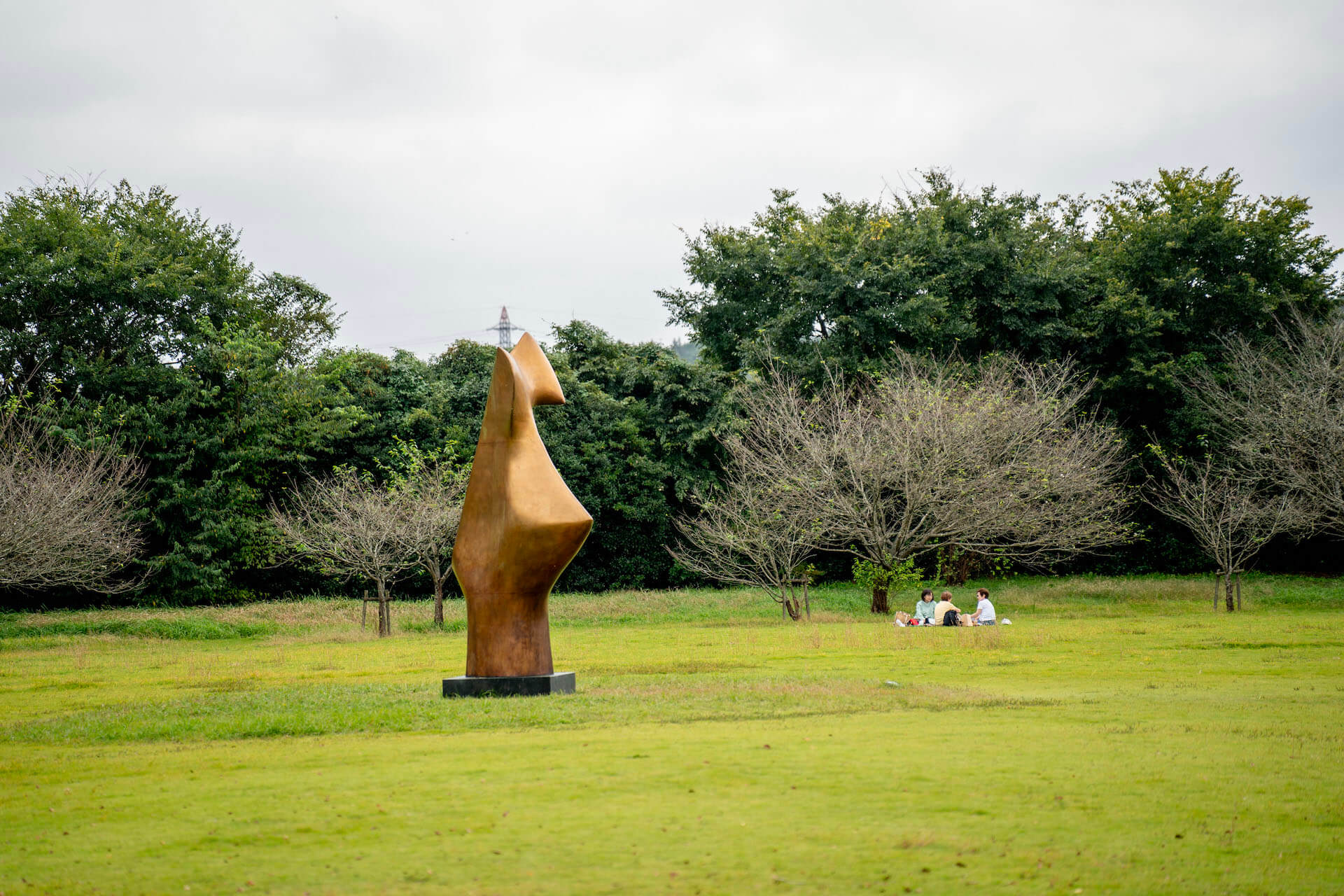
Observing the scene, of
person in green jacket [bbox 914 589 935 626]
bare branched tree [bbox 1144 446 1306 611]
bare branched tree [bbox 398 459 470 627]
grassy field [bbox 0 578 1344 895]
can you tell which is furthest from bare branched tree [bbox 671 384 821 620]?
bare branched tree [bbox 1144 446 1306 611]

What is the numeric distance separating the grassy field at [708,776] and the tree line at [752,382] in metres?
12.6

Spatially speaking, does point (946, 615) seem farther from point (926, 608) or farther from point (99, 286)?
point (99, 286)

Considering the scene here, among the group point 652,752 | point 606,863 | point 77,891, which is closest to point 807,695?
point 652,752

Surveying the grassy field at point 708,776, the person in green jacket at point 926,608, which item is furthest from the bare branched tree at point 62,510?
the person in green jacket at point 926,608

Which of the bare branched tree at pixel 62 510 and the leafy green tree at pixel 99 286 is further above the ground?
the leafy green tree at pixel 99 286

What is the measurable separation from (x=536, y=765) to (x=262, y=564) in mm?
27195

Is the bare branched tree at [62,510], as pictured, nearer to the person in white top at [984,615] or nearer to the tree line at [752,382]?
the tree line at [752,382]

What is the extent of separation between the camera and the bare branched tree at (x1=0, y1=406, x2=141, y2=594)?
23109 mm

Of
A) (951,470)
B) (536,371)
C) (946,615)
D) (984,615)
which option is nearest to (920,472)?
(951,470)

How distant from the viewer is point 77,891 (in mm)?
5695

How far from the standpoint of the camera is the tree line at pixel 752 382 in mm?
29781

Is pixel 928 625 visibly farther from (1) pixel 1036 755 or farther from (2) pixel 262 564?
(2) pixel 262 564

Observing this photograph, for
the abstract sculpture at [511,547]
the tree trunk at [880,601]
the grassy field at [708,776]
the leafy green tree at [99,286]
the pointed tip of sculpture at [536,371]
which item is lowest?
the grassy field at [708,776]

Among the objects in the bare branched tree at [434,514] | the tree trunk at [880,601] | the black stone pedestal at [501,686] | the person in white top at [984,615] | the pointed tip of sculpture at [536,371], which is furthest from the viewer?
the tree trunk at [880,601]
